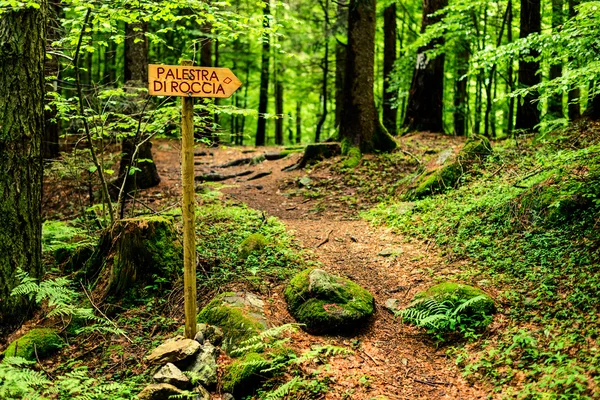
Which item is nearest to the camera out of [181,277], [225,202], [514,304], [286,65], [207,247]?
[514,304]

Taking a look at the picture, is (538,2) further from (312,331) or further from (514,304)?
(312,331)

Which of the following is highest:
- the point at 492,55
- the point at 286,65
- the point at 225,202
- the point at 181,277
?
the point at 286,65

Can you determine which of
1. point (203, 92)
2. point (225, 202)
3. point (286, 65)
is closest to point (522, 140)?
point (225, 202)

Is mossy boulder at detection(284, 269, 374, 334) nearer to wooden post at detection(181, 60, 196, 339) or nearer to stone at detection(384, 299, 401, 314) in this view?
stone at detection(384, 299, 401, 314)

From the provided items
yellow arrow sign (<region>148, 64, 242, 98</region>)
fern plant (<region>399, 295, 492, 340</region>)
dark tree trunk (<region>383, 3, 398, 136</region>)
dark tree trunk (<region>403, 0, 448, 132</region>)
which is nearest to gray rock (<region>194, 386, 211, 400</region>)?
fern plant (<region>399, 295, 492, 340</region>)

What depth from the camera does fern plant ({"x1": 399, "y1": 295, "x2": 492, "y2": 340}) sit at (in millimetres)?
4652

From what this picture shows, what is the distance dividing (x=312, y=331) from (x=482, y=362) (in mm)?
1840

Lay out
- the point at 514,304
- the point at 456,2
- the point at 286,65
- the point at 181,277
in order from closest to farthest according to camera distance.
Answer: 1. the point at 514,304
2. the point at 181,277
3. the point at 456,2
4. the point at 286,65

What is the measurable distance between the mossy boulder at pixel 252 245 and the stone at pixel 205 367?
7.59ft

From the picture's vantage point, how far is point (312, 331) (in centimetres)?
488

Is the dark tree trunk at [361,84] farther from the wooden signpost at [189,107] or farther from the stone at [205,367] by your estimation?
the stone at [205,367]

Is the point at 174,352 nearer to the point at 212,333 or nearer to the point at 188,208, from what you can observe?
the point at 212,333

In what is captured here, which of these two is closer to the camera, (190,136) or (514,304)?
(190,136)

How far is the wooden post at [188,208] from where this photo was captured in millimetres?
4332
